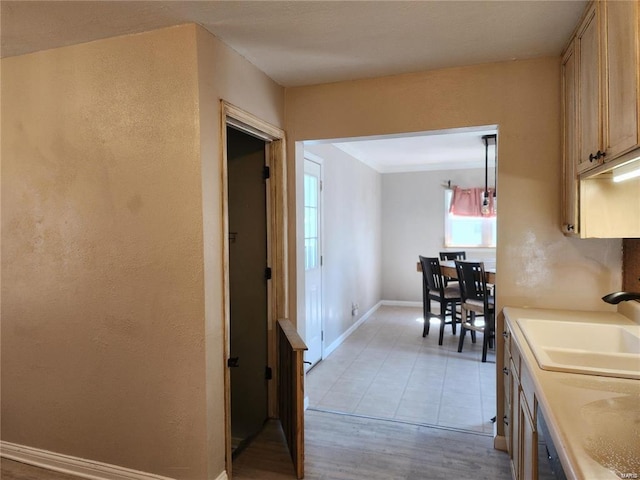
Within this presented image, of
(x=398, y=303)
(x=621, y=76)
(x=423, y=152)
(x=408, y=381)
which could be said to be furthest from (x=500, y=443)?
(x=398, y=303)

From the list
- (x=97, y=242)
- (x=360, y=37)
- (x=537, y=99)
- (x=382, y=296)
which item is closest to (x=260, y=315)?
(x=97, y=242)

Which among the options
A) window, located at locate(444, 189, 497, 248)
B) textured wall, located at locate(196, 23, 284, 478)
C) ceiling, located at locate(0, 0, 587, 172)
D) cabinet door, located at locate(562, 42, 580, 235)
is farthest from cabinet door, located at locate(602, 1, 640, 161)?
window, located at locate(444, 189, 497, 248)

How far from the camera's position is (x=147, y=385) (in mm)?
2213

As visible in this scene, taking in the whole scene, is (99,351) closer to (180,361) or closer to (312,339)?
(180,361)

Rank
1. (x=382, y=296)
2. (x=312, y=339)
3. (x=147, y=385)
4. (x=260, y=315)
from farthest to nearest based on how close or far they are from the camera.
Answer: (x=382, y=296) < (x=312, y=339) < (x=260, y=315) < (x=147, y=385)

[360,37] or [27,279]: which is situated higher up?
[360,37]

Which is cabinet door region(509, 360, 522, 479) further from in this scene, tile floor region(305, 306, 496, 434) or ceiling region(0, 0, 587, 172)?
ceiling region(0, 0, 587, 172)

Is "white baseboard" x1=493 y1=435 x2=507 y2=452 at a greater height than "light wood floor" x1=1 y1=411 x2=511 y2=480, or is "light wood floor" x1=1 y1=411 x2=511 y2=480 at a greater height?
"white baseboard" x1=493 y1=435 x2=507 y2=452

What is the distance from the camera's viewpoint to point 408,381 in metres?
3.77

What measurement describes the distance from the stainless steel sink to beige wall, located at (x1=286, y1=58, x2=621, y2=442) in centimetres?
40

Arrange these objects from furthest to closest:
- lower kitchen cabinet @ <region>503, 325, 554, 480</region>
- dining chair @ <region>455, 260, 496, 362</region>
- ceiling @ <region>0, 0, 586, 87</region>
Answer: dining chair @ <region>455, 260, 496, 362</region> → ceiling @ <region>0, 0, 586, 87</region> → lower kitchen cabinet @ <region>503, 325, 554, 480</region>

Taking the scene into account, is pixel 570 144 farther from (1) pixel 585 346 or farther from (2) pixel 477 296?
(2) pixel 477 296

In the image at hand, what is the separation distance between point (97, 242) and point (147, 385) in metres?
0.82

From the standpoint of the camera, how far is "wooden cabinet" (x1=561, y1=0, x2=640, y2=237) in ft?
4.50
